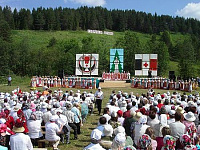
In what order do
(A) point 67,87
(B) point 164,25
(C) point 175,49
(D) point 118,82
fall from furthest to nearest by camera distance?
1. (B) point 164,25
2. (C) point 175,49
3. (D) point 118,82
4. (A) point 67,87

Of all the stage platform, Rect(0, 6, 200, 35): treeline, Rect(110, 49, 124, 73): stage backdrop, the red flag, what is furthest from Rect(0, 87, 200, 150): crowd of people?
Rect(0, 6, 200, 35): treeline

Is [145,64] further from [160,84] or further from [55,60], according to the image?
[55,60]

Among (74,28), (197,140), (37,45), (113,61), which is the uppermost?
(74,28)

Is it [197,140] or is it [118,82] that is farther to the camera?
[118,82]

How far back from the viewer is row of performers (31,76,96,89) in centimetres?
2902

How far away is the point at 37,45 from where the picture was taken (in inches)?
2965

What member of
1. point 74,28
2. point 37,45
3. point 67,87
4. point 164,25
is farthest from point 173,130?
point 164,25

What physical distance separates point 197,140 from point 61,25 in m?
113

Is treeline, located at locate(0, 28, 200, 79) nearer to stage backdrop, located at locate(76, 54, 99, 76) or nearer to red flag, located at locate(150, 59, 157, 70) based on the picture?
red flag, located at locate(150, 59, 157, 70)

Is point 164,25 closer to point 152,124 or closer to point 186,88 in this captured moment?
point 186,88

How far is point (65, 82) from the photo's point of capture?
29.7 metres

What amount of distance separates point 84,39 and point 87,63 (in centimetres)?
3264

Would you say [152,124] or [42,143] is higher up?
[152,124]

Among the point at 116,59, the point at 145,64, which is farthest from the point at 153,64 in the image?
the point at 116,59
